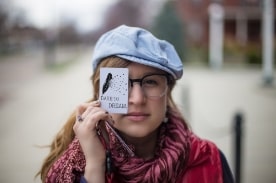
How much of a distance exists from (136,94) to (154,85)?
0.11 meters

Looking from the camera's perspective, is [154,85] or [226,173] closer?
[154,85]

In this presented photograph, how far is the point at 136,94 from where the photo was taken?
1.55m

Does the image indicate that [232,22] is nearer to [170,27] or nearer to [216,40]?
[170,27]

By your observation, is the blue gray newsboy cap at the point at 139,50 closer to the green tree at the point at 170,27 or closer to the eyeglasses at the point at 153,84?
the eyeglasses at the point at 153,84

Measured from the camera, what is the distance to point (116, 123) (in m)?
1.61

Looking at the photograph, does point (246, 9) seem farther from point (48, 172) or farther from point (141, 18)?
point (48, 172)

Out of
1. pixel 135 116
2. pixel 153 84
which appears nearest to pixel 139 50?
pixel 153 84

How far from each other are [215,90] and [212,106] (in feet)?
12.0

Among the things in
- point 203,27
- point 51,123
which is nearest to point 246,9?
point 203,27

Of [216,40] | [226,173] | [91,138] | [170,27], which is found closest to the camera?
[91,138]

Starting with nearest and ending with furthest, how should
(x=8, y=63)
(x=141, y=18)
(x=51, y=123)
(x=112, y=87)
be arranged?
(x=112, y=87)
(x=51, y=123)
(x=8, y=63)
(x=141, y=18)

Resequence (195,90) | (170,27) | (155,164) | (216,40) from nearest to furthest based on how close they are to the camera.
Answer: (155,164), (195,90), (216,40), (170,27)

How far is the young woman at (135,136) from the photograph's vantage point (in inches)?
61.0

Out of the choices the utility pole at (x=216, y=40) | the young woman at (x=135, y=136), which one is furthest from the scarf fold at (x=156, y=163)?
the utility pole at (x=216, y=40)
